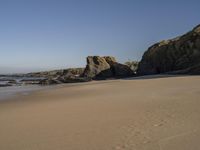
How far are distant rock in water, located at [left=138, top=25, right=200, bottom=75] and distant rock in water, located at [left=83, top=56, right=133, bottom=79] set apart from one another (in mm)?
2638

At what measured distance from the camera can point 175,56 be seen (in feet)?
138

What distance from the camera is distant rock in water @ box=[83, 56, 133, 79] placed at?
153ft

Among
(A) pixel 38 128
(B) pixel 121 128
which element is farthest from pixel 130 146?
(A) pixel 38 128

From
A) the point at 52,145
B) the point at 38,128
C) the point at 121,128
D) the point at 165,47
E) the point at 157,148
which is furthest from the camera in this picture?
the point at 165,47

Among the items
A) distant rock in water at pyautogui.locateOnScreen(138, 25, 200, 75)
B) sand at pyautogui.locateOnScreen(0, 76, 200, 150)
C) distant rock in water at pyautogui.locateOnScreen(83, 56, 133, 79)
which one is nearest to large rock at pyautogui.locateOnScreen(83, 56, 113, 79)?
distant rock in water at pyautogui.locateOnScreen(83, 56, 133, 79)

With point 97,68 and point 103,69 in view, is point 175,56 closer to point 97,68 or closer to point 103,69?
point 103,69

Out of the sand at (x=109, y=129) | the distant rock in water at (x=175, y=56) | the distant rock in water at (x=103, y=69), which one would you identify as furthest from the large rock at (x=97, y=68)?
the sand at (x=109, y=129)

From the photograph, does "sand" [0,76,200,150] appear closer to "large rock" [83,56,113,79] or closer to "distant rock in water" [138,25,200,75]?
"distant rock in water" [138,25,200,75]

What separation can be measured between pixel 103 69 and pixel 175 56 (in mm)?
11731

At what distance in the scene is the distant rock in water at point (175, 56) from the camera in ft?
123

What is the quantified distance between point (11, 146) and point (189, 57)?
35164mm

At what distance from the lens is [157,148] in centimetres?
527

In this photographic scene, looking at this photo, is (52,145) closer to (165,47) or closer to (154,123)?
(154,123)

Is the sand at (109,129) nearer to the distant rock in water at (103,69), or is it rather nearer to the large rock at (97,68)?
the distant rock in water at (103,69)
